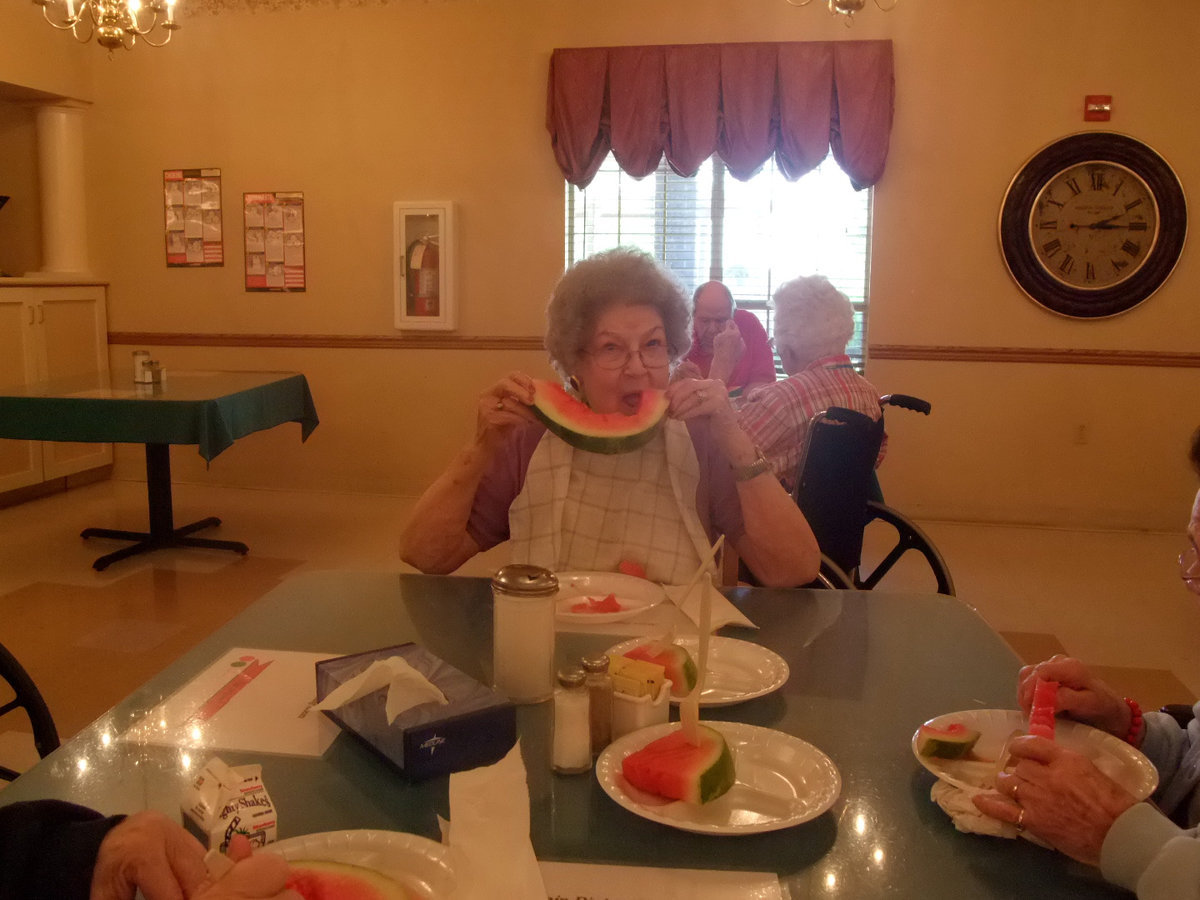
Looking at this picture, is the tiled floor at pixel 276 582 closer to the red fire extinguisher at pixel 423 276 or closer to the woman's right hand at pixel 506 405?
the red fire extinguisher at pixel 423 276

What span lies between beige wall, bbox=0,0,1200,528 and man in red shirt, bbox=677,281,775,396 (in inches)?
28.7

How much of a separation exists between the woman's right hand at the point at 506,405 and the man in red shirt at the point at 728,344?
2395 mm

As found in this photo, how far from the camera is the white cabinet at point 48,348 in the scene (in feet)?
17.2

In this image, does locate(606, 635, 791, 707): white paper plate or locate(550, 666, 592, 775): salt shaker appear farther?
locate(606, 635, 791, 707): white paper plate

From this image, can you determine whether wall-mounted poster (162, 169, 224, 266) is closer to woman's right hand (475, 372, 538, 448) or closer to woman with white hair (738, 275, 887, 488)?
woman with white hair (738, 275, 887, 488)

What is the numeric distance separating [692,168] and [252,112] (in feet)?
8.47

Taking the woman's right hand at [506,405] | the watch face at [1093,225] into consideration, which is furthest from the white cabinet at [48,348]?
the watch face at [1093,225]

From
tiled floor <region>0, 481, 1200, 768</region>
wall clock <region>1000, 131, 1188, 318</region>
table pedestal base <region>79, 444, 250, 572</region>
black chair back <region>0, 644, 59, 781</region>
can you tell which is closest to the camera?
black chair back <region>0, 644, 59, 781</region>

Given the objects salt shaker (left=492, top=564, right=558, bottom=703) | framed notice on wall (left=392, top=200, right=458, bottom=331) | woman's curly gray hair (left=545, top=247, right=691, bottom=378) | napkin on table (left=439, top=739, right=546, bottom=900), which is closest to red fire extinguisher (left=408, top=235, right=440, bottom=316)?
framed notice on wall (left=392, top=200, right=458, bottom=331)

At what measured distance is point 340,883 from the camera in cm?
83

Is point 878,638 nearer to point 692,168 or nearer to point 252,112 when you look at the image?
point 692,168

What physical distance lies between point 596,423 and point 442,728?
0.97 m

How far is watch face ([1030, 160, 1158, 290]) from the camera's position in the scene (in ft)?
16.3

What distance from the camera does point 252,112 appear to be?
5719 mm
